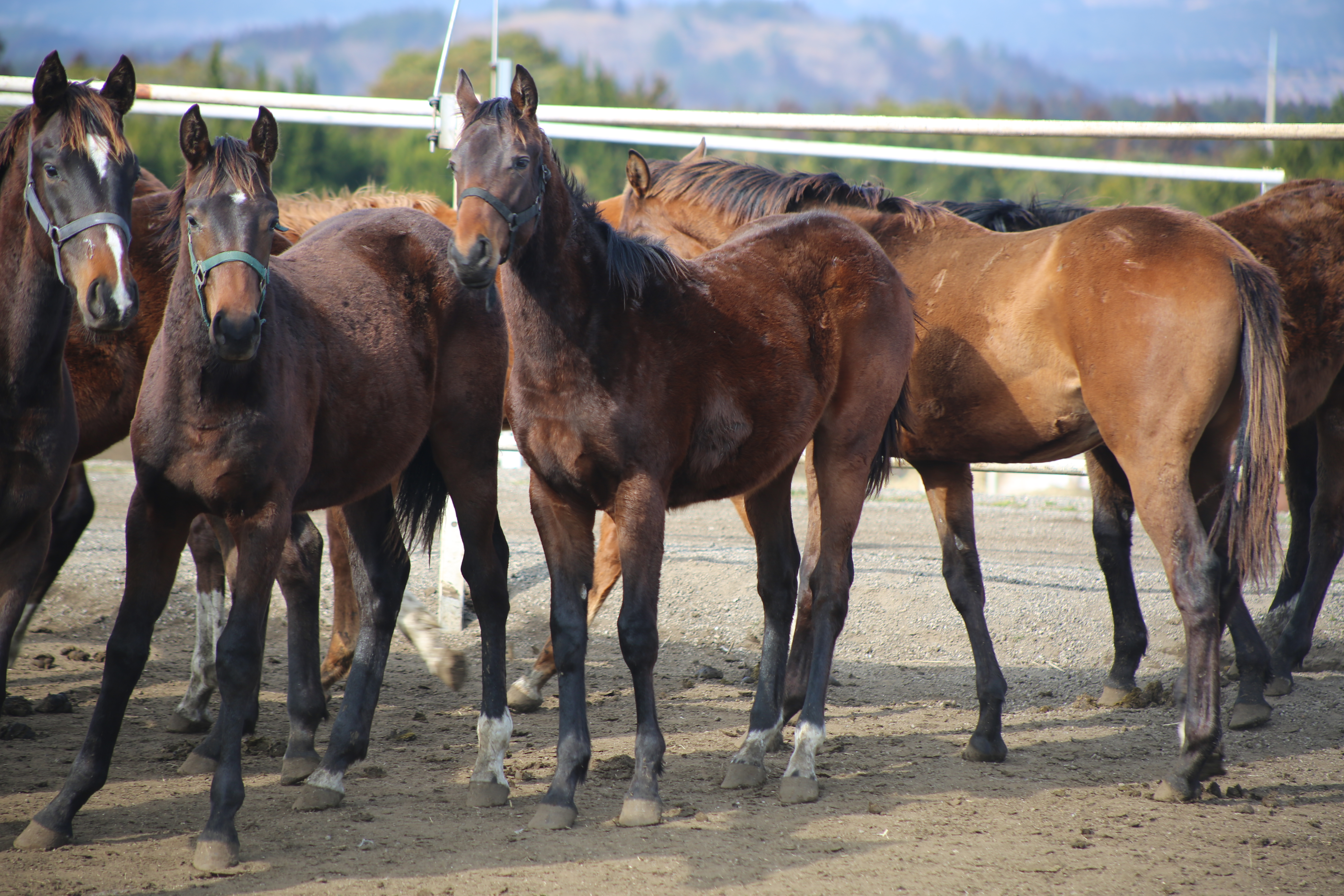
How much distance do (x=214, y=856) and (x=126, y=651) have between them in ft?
2.38

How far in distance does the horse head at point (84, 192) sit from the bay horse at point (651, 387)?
3.50ft

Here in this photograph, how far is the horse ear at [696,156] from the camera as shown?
19.4 ft

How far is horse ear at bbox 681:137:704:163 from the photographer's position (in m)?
5.91

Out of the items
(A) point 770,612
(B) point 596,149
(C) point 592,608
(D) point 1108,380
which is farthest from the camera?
(B) point 596,149

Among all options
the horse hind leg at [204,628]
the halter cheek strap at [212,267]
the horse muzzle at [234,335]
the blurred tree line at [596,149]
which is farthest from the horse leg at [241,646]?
the blurred tree line at [596,149]

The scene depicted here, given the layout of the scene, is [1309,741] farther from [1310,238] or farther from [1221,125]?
[1221,125]

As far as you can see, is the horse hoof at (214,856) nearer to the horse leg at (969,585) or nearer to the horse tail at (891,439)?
the horse tail at (891,439)

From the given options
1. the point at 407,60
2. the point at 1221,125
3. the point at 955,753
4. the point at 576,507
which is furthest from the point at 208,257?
the point at 407,60

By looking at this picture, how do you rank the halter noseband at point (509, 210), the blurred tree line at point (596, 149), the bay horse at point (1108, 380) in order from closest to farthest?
the halter noseband at point (509, 210), the bay horse at point (1108, 380), the blurred tree line at point (596, 149)

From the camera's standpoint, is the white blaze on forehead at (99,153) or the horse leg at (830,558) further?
the horse leg at (830,558)

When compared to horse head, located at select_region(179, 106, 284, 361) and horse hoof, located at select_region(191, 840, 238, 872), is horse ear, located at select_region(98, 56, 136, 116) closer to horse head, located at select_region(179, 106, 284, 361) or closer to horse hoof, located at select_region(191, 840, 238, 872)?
horse head, located at select_region(179, 106, 284, 361)

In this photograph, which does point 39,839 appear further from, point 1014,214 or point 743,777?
point 1014,214

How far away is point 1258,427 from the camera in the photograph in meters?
4.25

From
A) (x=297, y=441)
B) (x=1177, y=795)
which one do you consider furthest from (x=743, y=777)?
(x=297, y=441)
